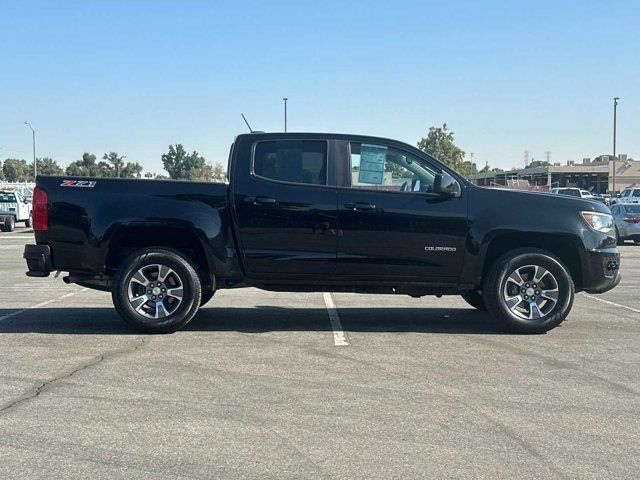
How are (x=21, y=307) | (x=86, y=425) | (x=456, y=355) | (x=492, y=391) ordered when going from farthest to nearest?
1. (x=21, y=307)
2. (x=456, y=355)
3. (x=492, y=391)
4. (x=86, y=425)

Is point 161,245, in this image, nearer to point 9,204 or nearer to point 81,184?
point 81,184

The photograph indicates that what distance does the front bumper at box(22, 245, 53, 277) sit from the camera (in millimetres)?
7691

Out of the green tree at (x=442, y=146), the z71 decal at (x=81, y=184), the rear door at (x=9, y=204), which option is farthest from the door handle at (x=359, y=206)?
the green tree at (x=442, y=146)

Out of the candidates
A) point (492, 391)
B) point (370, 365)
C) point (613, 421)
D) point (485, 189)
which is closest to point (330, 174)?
point (485, 189)

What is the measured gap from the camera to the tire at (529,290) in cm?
780

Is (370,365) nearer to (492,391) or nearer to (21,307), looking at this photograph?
(492,391)

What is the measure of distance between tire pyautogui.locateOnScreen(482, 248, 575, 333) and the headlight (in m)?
0.55

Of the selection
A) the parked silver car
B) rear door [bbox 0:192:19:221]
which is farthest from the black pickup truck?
rear door [bbox 0:192:19:221]

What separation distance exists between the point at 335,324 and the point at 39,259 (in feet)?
10.8

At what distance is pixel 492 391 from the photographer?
5637mm

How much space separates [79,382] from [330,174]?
11.2 ft

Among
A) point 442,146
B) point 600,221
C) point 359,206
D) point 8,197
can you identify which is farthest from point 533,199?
point 442,146

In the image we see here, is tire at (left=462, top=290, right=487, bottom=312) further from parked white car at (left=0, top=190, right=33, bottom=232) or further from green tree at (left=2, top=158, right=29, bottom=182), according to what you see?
green tree at (left=2, top=158, right=29, bottom=182)

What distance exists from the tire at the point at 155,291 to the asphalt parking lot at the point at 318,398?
0.70 ft
